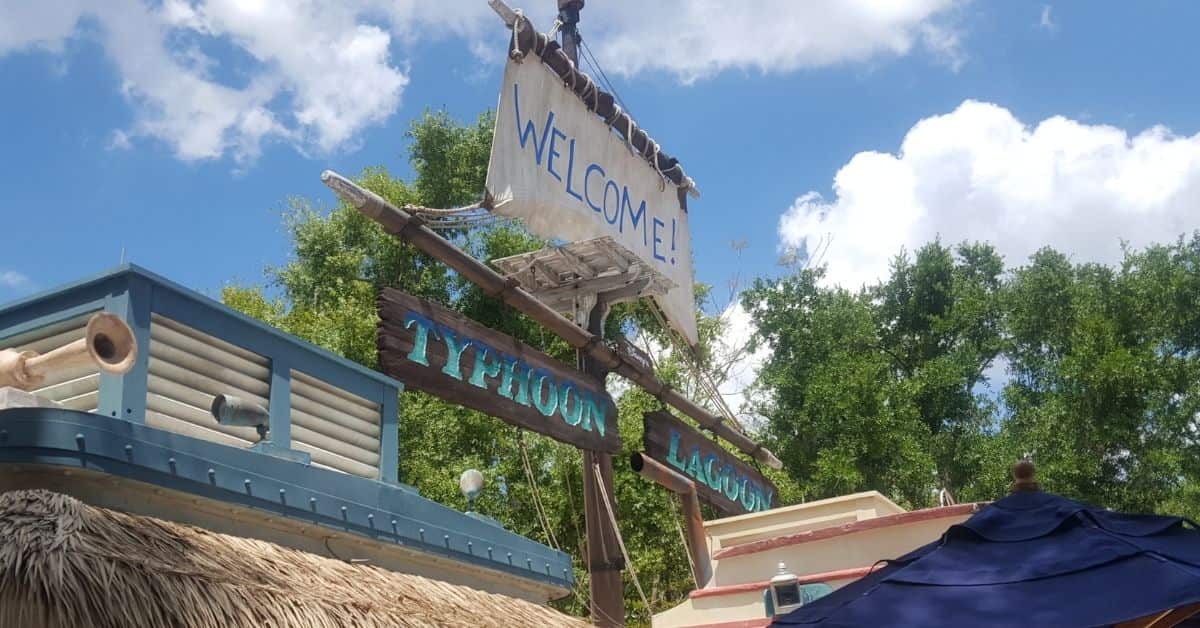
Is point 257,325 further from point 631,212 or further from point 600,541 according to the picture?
point 631,212

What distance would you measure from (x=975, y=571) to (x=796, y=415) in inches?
805

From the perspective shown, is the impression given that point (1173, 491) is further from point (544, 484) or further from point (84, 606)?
point (84, 606)

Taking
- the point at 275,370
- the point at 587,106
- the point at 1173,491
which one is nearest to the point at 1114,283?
the point at 1173,491

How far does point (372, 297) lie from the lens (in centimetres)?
2297

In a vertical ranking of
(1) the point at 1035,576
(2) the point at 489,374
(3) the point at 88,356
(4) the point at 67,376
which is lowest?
(1) the point at 1035,576

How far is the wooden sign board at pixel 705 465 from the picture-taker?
9281mm

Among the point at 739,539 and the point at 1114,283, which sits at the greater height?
the point at 1114,283

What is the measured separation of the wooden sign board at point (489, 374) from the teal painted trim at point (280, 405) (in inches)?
30.9

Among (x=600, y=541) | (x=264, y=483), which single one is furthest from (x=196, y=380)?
(x=600, y=541)

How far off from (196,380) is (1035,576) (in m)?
4.45

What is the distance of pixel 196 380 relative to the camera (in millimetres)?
6082

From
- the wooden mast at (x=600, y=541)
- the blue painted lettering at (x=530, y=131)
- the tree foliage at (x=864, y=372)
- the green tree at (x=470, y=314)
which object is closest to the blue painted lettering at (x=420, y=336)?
the wooden mast at (x=600, y=541)

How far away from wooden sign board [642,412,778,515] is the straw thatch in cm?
358

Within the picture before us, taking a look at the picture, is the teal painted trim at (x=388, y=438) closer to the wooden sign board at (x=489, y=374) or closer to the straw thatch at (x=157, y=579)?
the wooden sign board at (x=489, y=374)
